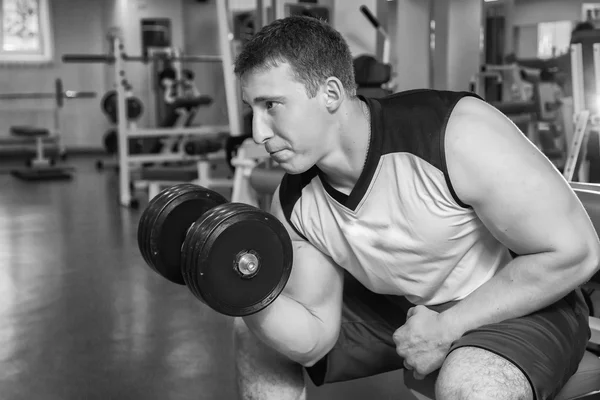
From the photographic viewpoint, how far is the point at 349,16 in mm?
5613

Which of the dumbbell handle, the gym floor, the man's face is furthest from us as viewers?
the dumbbell handle

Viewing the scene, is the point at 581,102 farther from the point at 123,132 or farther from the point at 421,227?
the point at 123,132

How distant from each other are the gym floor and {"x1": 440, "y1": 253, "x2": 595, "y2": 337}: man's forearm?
0.82 metres

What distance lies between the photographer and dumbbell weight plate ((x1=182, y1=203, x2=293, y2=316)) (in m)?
1.04

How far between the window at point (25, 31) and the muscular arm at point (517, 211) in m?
9.64

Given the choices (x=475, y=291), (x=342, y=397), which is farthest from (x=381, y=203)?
(x=342, y=397)

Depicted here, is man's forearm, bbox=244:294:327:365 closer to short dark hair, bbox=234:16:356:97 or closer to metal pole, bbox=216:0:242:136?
short dark hair, bbox=234:16:356:97

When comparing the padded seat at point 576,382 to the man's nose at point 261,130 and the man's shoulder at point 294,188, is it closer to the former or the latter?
the man's shoulder at point 294,188

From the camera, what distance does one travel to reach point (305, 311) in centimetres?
124

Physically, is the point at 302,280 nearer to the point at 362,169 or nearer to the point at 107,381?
the point at 362,169

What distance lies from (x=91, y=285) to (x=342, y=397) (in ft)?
5.36

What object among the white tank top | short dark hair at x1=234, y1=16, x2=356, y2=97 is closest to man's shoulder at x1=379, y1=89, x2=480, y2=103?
the white tank top

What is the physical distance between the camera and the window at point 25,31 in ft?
31.1

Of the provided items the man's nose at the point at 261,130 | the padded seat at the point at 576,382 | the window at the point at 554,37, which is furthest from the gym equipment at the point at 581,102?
the window at the point at 554,37
